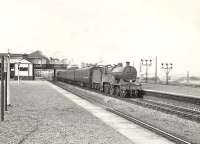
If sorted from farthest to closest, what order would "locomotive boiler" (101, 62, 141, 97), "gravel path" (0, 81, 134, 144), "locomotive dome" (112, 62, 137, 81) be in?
"locomotive dome" (112, 62, 137, 81) → "locomotive boiler" (101, 62, 141, 97) → "gravel path" (0, 81, 134, 144)

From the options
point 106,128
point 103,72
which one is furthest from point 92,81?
point 106,128

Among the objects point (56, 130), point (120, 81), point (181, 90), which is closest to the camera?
point (56, 130)

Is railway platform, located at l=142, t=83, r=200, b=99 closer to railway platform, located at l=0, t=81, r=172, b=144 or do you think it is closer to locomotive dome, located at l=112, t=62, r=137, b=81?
locomotive dome, located at l=112, t=62, r=137, b=81

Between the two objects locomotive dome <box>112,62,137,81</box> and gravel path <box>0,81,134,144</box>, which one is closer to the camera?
gravel path <box>0,81,134,144</box>

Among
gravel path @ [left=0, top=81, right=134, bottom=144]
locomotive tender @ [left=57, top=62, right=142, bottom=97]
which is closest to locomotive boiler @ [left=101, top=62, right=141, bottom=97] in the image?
locomotive tender @ [left=57, top=62, right=142, bottom=97]

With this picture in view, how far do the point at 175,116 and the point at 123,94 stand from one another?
511 inches

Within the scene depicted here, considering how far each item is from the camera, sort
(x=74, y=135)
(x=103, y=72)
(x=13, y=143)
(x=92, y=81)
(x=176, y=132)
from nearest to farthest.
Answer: (x=13, y=143)
(x=74, y=135)
(x=176, y=132)
(x=103, y=72)
(x=92, y=81)

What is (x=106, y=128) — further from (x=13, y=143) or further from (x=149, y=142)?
(x=13, y=143)

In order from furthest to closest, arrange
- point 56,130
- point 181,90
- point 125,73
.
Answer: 1. point 181,90
2. point 125,73
3. point 56,130

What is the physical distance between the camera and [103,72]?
35031 millimetres

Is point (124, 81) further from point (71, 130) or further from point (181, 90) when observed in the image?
point (71, 130)

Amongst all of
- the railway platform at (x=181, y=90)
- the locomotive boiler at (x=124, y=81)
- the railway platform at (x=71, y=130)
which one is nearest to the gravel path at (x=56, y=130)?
the railway platform at (x=71, y=130)

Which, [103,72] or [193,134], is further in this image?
[103,72]

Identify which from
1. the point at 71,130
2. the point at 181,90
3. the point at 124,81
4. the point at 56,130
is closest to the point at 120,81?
the point at 124,81
